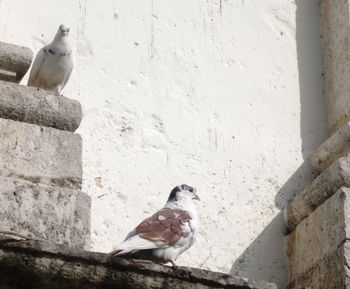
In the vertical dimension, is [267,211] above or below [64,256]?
above

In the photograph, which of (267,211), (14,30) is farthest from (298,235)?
(14,30)

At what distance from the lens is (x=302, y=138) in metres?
7.29

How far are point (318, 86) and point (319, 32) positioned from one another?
0.41 metres

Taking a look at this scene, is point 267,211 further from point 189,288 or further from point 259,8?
point 189,288

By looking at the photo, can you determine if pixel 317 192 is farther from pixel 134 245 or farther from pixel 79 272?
pixel 79 272

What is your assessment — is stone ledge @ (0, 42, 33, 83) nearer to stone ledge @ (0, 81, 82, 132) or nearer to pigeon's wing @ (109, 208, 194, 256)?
stone ledge @ (0, 81, 82, 132)

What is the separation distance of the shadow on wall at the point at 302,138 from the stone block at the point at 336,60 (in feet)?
0.19

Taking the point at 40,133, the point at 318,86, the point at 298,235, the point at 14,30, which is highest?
the point at 318,86

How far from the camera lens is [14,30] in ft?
22.1

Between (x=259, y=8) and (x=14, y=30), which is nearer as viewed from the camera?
(x=14, y=30)

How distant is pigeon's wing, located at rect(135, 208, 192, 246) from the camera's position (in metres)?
5.20

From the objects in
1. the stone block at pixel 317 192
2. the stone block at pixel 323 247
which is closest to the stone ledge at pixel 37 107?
the stone block at pixel 323 247

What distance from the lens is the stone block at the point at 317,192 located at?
257 inches

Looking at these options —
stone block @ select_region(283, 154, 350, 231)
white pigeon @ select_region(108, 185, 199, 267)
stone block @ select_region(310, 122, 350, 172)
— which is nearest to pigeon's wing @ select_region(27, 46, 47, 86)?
white pigeon @ select_region(108, 185, 199, 267)
